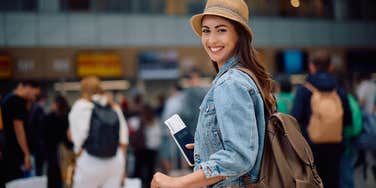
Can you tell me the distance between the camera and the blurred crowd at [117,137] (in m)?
6.45

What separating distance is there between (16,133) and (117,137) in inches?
53.1

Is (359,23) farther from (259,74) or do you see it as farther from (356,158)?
(259,74)

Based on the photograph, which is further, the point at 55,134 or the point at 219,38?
the point at 55,134

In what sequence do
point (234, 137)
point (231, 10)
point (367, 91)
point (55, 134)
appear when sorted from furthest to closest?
1. point (367, 91)
2. point (55, 134)
3. point (231, 10)
4. point (234, 137)

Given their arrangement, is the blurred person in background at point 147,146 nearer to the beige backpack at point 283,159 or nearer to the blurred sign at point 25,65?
the beige backpack at point 283,159

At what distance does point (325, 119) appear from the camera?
566 centimetres

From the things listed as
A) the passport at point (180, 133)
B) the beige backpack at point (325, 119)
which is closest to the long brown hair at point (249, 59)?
the passport at point (180, 133)

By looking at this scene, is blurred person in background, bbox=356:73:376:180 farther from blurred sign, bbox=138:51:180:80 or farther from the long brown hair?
blurred sign, bbox=138:51:180:80

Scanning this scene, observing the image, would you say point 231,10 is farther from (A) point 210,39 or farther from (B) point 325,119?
(B) point 325,119

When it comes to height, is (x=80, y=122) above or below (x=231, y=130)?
below

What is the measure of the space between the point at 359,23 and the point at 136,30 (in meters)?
11.1

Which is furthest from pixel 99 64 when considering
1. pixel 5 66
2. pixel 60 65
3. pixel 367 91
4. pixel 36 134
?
pixel 36 134

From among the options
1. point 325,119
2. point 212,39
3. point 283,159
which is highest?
point 212,39

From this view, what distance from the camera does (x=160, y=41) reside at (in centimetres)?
2444
